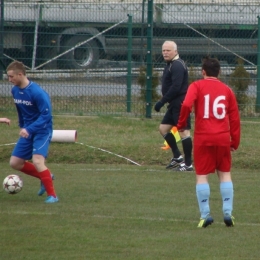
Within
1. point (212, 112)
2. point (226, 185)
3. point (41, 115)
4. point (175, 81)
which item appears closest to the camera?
point (212, 112)

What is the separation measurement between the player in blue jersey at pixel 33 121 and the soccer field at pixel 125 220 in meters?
0.38

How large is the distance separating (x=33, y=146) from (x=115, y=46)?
7879mm

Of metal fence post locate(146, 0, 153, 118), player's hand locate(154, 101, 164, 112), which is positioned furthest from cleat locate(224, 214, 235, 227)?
metal fence post locate(146, 0, 153, 118)

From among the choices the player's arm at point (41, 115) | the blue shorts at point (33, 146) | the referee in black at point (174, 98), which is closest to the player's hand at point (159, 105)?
the referee in black at point (174, 98)

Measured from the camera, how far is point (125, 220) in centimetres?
834

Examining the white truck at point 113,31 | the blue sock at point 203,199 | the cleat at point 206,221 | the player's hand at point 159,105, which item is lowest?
the cleat at point 206,221

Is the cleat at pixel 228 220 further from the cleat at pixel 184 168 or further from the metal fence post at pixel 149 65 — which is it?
the metal fence post at pixel 149 65

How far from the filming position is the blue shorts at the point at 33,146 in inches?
368

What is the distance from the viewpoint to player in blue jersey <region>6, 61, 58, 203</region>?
9.23 m

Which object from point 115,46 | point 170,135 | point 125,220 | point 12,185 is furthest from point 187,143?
point 115,46

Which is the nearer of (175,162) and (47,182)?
(47,182)

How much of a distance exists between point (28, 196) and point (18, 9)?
8235 mm

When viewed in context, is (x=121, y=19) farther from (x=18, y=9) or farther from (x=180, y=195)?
(x=180, y=195)

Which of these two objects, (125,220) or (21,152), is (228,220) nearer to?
(125,220)
